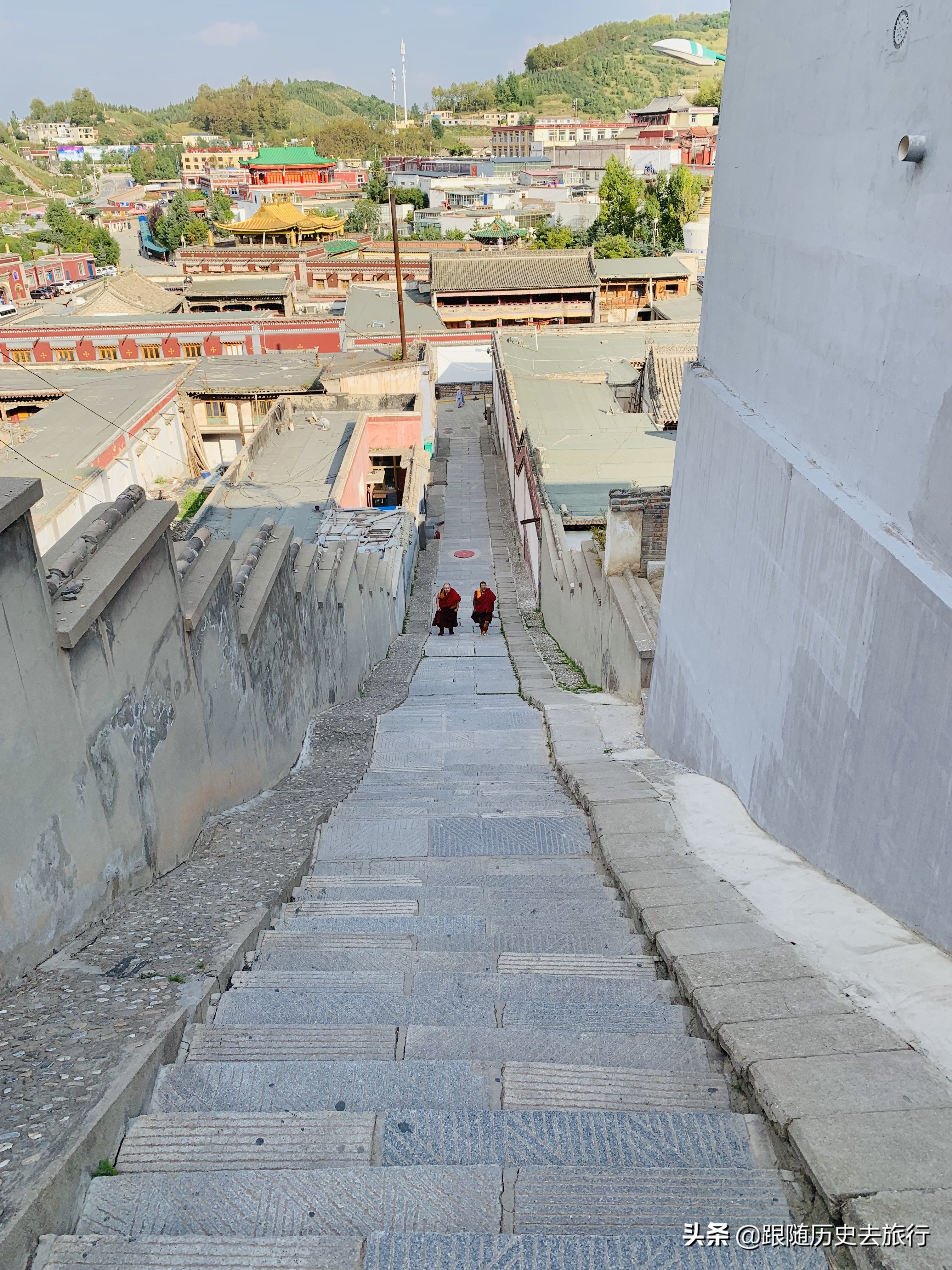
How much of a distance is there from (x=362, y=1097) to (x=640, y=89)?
604 ft

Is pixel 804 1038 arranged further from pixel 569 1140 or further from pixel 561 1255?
pixel 561 1255

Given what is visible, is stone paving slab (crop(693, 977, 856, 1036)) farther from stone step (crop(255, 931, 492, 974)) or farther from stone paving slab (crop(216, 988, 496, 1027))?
stone step (crop(255, 931, 492, 974))

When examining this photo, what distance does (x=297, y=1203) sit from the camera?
2.15m

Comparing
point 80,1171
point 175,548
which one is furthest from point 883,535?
point 175,548

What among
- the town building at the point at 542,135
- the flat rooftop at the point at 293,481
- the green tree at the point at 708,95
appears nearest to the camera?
the flat rooftop at the point at 293,481

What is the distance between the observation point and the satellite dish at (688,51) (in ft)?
404

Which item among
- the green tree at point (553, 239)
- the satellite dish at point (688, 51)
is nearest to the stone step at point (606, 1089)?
the green tree at point (553, 239)

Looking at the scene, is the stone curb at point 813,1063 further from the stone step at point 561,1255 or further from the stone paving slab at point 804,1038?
the stone step at point 561,1255

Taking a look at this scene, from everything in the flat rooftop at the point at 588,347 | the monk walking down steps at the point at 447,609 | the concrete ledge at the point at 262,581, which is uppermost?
the concrete ledge at the point at 262,581

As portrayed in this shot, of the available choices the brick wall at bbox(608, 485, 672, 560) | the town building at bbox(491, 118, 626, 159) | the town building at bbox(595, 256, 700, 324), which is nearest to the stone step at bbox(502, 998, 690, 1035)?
the brick wall at bbox(608, 485, 672, 560)

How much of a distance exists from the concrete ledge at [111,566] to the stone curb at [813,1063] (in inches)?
110

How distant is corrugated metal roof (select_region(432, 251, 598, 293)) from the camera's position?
1671 inches

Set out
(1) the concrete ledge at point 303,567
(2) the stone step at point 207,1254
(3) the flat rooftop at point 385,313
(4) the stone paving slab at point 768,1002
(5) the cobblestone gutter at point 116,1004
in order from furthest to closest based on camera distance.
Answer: (3) the flat rooftop at point 385,313 < (1) the concrete ledge at point 303,567 < (4) the stone paving slab at point 768,1002 < (5) the cobblestone gutter at point 116,1004 < (2) the stone step at point 207,1254

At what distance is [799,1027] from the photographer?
114 inches
